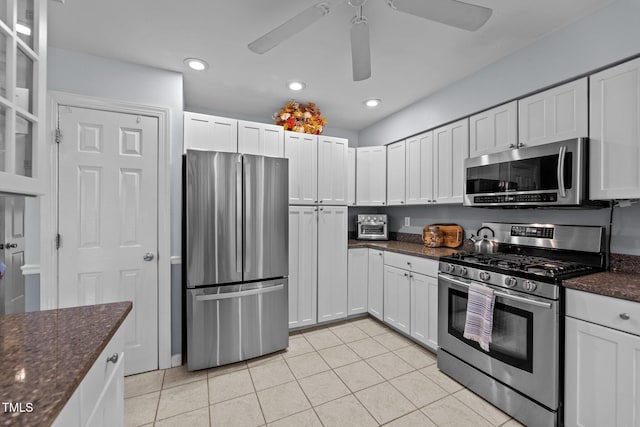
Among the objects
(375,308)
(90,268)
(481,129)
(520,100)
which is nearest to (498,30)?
(520,100)

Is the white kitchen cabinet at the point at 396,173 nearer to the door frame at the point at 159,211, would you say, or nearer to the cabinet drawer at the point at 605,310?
the cabinet drawer at the point at 605,310

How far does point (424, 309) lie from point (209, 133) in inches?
99.5

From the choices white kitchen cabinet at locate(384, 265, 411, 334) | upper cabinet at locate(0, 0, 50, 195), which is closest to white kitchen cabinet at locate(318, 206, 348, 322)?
white kitchen cabinet at locate(384, 265, 411, 334)

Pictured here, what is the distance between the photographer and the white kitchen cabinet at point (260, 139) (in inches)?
103

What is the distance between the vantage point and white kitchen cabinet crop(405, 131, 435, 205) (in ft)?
9.68

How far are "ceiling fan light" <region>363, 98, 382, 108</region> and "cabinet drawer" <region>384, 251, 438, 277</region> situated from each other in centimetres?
171

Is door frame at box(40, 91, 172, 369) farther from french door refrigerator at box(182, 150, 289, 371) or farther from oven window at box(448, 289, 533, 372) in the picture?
oven window at box(448, 289, 533, 372)

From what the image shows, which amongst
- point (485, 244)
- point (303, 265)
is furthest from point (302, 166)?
point (485, 244)

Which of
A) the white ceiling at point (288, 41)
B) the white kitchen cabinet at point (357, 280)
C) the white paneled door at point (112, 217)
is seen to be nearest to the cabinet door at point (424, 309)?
the white kitchen cabinet at point (357, 280)

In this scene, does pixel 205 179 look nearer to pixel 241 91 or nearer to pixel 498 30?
pixel 241 91

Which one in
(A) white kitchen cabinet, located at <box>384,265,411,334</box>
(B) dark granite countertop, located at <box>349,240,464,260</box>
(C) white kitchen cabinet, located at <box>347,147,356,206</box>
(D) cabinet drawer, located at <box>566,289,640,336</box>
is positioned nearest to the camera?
(D) cabinet drawer, located at <box>566,289,640,336</box>

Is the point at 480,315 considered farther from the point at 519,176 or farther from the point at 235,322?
the point at 235,322

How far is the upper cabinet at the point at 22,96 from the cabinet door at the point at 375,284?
2784 millimetres

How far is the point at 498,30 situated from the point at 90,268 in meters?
3.49
